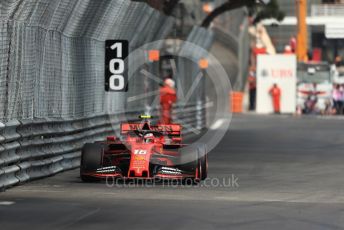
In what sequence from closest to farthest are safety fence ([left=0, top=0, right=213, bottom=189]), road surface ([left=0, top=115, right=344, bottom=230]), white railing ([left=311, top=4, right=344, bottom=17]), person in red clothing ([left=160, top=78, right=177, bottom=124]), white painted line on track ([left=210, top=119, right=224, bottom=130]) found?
road surface ([left=0, top=115, right=344, bottom=230]) < safety fence ([left=0, top=0, right=213, bottom=189]) < person in red clothing ([left=160, top=78, right=177, bottom=124]) < white painted line on track ([left=210, top=119, right=224, bottom=130]) < white railing ([left=311, top=4, right=344, bottom=17])

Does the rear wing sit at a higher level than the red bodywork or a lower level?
higher

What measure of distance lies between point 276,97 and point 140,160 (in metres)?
33.7

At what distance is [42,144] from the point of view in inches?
615

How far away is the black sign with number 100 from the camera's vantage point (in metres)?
18.5

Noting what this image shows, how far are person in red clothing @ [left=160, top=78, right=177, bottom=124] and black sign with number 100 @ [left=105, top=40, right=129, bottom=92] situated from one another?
7.96 m

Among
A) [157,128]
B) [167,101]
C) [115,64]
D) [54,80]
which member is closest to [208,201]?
[157,128]

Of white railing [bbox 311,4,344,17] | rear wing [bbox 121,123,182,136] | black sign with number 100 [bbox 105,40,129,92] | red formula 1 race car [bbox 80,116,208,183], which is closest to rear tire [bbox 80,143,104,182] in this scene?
red formula 1 race car [bbox 80,116,208,183]

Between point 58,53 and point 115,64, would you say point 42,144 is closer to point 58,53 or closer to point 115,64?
point 58,53

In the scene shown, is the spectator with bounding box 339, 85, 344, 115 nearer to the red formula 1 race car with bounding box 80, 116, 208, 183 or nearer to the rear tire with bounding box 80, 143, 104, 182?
the red formula 1 race car with bounding box 80, 116, 208, 183

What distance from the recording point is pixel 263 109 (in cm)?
4872

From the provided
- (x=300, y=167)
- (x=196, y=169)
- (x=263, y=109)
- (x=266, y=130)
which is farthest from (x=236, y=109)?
(x=196, y=169)

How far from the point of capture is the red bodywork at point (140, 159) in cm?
1449

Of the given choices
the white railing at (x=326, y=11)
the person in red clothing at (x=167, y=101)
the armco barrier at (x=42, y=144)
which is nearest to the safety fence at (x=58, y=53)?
the armco barrier at (x=42, y=144)

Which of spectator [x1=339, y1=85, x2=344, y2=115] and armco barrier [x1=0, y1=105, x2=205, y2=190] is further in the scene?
spectator [x1=339, y1=85, x2=344, y2=115]
